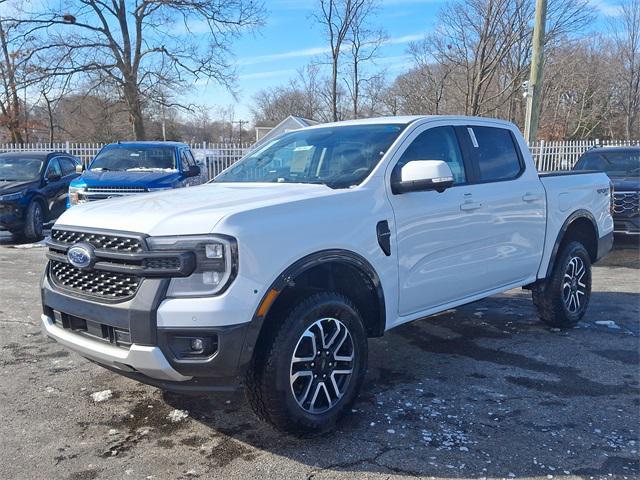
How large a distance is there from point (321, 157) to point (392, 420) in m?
1.97

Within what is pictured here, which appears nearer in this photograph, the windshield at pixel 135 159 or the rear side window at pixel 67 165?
the windshield at pixel 135 159

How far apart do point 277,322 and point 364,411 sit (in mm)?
1022

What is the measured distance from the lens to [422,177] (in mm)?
3783

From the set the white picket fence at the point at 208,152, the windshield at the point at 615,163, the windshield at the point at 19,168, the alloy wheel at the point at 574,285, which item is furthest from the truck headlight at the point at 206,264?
the white picket fence at the point at 208,152

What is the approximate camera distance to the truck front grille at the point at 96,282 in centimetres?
311

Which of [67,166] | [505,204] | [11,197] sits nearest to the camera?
[505,204]

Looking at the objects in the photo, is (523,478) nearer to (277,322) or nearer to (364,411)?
(364,411)

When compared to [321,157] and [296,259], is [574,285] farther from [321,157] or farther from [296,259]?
[296,259]

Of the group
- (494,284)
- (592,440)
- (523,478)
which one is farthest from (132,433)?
(494,284)

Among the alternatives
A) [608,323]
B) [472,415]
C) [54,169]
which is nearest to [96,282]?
[472,415]

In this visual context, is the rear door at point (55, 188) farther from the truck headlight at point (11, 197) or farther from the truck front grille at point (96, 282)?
the truck front grille at point (96, 282)

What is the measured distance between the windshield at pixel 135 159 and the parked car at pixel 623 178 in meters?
8.08

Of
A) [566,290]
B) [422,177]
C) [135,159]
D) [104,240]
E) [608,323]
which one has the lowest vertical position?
[608,323]

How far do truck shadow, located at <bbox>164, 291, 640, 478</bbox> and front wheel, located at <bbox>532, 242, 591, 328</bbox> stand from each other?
0.23 metres
